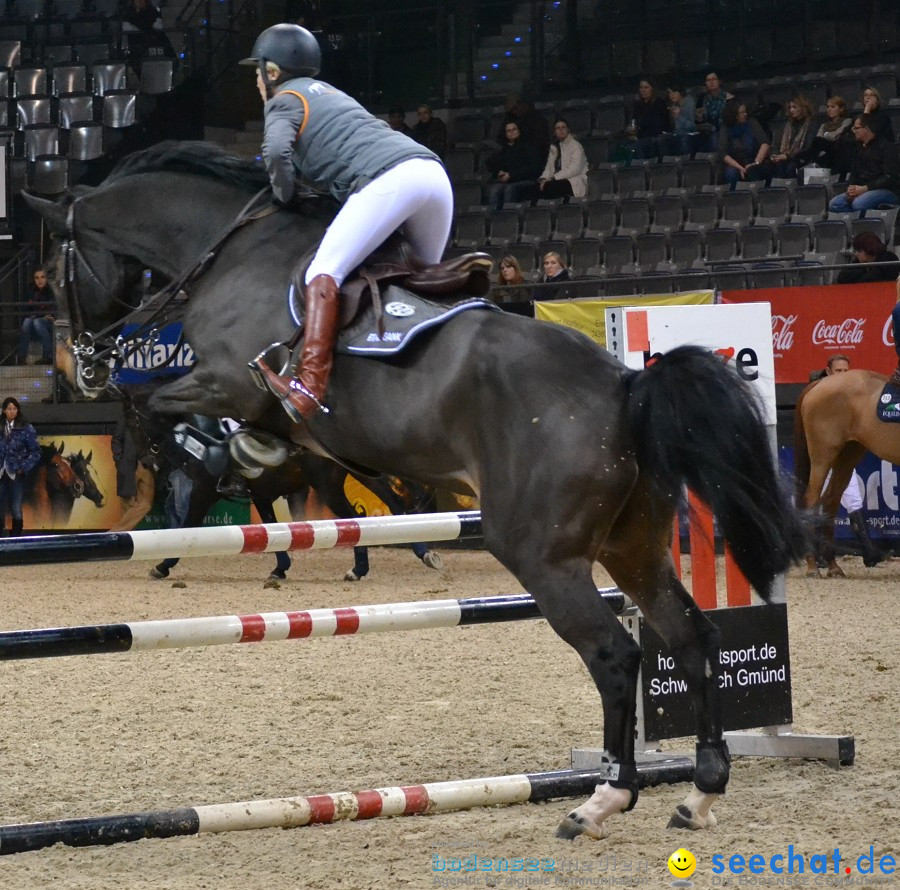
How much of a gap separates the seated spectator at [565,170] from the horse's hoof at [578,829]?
46.4 feet

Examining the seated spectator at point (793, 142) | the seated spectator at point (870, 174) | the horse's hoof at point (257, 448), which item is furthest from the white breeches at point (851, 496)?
the horse's hoof at point (257, 448)

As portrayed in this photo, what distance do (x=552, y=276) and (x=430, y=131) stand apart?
4498 mm

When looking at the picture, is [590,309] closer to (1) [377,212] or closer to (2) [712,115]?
(2) [712,115]

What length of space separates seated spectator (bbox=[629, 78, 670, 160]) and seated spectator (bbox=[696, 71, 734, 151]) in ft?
1.68

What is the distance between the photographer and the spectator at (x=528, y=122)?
1806cm

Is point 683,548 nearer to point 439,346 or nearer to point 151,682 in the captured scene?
point 151,682

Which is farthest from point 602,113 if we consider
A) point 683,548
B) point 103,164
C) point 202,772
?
point 202,772

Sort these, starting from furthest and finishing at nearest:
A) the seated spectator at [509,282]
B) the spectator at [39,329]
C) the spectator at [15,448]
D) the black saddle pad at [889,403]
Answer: the spectator at [39,329]
the spectator at [15,448]
the seated spectator at [509,282]
the black saddle pad at [889,403]

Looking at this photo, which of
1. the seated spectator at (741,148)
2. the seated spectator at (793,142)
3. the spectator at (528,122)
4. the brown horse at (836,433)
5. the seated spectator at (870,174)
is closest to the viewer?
the brown horse at (836,433)

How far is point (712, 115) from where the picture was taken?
17375mm

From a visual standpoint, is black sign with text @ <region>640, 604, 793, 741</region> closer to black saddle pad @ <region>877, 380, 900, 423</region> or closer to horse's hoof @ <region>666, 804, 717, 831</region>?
horse's hoof @ <region>666, 804, 717, 831</region>

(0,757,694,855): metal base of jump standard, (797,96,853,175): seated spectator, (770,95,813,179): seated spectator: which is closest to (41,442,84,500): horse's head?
(770,95,813,179): seated spectator

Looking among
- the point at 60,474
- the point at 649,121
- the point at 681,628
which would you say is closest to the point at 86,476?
the point at 60,474

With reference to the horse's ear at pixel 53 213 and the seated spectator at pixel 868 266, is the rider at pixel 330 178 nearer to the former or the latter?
the horse's ear at pixel 53 213
